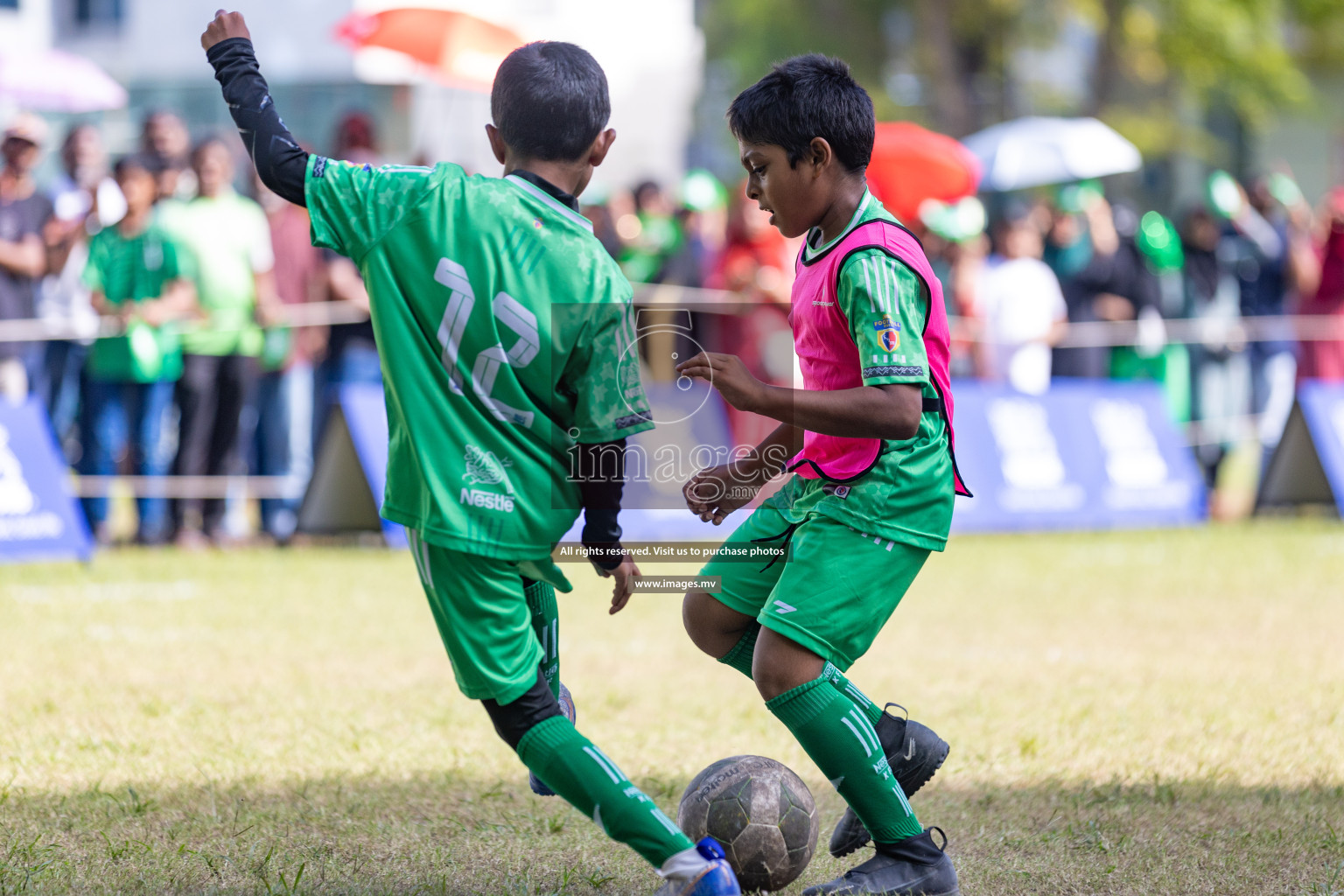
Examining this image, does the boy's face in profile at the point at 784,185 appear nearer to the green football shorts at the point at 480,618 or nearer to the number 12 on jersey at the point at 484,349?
the number 12 on jersey at the point at 484,349

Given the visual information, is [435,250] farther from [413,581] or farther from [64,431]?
[64,431]

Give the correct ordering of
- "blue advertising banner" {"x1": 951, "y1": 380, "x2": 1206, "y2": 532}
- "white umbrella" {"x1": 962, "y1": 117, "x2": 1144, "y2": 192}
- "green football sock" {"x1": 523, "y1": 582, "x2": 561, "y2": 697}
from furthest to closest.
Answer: "white umbrella" {"x1": 962, "y1": 117, "x2": 1144, "y2": 192} → "blue advertising banner" {"x1": 951, "y1": 380, "x2": 1206, "y2": 532} → "green football sock" {"x1": 523, "y1": 582, "x2": 561, "y2": 697}

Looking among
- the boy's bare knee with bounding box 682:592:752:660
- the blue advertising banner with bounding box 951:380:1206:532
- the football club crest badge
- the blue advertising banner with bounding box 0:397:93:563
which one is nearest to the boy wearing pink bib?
the football club crest badge

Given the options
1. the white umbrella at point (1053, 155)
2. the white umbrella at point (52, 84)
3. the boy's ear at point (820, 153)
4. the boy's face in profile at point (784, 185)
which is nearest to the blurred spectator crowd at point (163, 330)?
the white umbrella at point (52, 84)

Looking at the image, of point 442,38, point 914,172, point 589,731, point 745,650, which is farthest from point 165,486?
point 745,650

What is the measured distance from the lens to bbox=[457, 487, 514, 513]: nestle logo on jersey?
331 cm

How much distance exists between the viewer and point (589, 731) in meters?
5.73

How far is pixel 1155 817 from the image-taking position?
4.63 meters

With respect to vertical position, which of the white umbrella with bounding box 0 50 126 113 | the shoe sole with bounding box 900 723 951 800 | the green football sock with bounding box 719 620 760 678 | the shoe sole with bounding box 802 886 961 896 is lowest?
the shoe sole with bounding box 802 886 961 896

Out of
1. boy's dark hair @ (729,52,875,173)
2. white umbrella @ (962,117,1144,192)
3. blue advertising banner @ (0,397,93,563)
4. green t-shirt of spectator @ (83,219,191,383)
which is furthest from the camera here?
white umbrella @ (962,117,1144,192)

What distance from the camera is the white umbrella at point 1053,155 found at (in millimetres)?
14617

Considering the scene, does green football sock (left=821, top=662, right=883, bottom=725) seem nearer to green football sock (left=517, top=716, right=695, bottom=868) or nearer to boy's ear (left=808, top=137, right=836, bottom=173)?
green football sock (left=517, top=716, right=695, bottom=868)

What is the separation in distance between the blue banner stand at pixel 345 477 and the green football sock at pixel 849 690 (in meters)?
6.61

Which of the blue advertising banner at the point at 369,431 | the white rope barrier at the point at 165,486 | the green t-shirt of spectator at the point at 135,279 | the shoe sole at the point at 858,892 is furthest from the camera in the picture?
the white rope barrier at the point at 165,486
